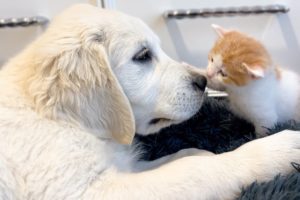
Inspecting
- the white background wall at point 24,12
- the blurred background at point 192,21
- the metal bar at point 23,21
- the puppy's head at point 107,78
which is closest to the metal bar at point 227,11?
the blurred background at point 192,21

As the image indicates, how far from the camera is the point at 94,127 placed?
3.83 feet

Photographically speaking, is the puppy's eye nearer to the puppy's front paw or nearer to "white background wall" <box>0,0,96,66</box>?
the puppy's front paw

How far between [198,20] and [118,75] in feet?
2.83

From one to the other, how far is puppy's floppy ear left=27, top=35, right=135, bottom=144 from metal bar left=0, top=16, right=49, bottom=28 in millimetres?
792

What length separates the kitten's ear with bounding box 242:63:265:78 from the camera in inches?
49.9

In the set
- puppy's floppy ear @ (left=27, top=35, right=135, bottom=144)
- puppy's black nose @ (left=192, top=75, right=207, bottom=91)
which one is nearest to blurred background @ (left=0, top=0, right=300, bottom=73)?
puppy's black nose @ (left=192, top=75, right=207, bottom=91)

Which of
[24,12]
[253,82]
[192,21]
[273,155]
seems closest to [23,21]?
[24,12]

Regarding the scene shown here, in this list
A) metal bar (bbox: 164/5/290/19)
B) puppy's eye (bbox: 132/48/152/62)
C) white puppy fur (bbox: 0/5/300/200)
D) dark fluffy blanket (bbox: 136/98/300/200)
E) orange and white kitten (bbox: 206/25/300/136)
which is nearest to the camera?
white puppy fur (bbox: 0/5/300/200)

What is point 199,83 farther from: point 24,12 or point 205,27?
point 24,12

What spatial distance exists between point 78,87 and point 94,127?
0.12 meters

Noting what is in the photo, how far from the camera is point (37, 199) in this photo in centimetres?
107

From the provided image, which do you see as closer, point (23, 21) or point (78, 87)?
point (78, 87)

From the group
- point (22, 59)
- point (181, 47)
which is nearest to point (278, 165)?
point (22, 59)

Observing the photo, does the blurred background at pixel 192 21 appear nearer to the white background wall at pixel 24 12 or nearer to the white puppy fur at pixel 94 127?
the white background wall at pixel 24 12
